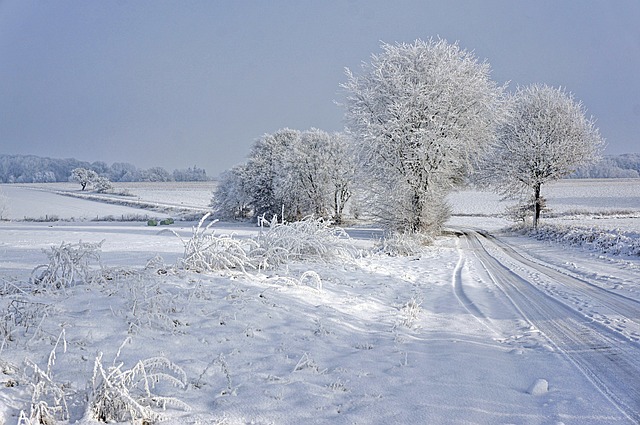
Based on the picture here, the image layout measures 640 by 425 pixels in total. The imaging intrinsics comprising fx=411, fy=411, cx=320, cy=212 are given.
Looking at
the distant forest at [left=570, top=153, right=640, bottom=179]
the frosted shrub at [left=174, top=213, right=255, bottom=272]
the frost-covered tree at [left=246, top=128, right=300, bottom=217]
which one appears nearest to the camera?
the frosted shrub at [left=174, top=213, right=255, bottom=272]

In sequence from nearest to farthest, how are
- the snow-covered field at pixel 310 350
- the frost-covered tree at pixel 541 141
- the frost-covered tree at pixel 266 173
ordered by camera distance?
the snow-covered field at pixel 310 350, the frost-covered tree at pixel 541 141, the frost-covered tree at pixel 266 173

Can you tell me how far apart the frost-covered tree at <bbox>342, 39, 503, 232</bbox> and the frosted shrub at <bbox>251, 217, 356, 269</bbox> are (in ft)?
32.9

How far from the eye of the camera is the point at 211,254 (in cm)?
793

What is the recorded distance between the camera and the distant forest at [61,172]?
335 ft

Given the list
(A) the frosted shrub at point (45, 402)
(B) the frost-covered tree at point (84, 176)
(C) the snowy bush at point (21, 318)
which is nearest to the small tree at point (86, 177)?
(B) the frost-covered tree at point (84, 176)

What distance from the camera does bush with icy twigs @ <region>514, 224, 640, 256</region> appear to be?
14.4 metres

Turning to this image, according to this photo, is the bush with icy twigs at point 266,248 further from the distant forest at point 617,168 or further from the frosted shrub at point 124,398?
the distant forest at point 617,168

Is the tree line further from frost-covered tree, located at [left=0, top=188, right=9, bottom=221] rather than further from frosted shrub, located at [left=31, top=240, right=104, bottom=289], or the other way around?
frost-covered tree, located at [left=0, top=188, right=9, bottom=221]

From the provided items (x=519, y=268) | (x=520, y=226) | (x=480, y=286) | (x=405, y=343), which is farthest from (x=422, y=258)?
(x=520, y=226)

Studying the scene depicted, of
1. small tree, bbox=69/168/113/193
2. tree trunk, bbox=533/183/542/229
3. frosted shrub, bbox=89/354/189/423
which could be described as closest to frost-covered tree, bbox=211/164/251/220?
tree trunk, bbox=533/183/542/229

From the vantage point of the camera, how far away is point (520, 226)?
26.9 metres

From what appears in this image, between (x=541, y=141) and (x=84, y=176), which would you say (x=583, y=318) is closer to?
(x=541, y=141)

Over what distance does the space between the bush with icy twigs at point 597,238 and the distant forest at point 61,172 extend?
102786 mm

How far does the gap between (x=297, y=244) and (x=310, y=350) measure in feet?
16.2
